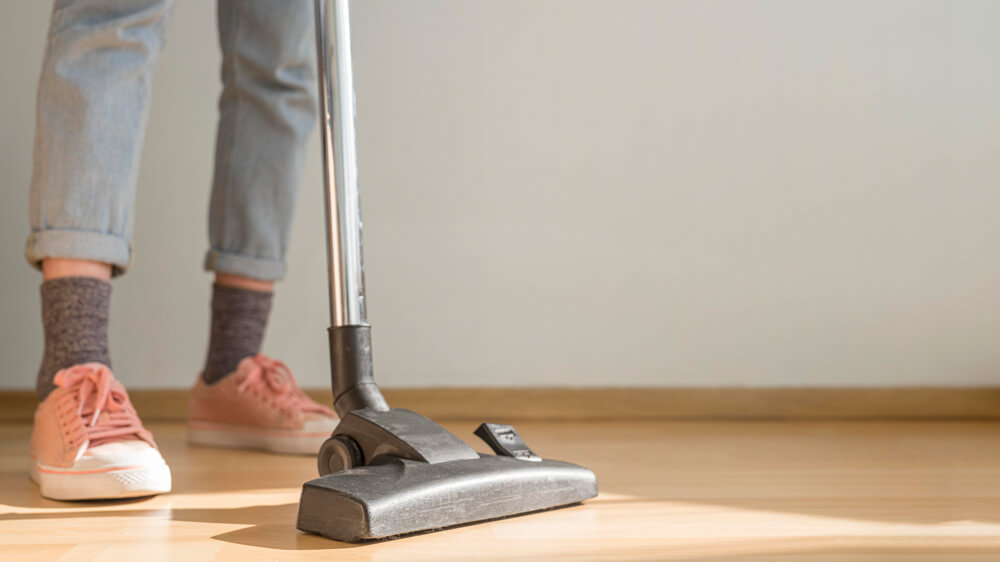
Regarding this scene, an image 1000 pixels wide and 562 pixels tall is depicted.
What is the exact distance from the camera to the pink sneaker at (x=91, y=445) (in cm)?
79

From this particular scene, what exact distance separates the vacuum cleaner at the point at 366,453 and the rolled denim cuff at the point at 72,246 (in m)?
0.26

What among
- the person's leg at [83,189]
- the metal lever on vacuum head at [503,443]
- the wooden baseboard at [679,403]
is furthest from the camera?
the wooden baseboard at [679,403]

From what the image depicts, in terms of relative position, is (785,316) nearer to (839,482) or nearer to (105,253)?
(839,482)

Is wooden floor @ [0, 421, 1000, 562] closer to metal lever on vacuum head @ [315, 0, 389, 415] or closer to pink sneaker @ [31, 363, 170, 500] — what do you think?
pink sneaker @ [31, 363, 170, 500]

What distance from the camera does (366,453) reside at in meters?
0.73

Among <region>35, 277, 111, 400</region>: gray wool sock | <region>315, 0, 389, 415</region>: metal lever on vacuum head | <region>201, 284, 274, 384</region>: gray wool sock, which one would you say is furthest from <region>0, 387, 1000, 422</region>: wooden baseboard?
<region>315, 0, 389, 415</region>: metal lever on vacuum head

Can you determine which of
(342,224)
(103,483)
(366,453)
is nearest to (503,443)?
(366,453)

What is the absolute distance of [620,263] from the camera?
158 cm

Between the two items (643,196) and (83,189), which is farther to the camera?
(643,196)

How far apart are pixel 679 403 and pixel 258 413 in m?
0.75

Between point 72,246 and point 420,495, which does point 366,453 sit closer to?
point 420,495

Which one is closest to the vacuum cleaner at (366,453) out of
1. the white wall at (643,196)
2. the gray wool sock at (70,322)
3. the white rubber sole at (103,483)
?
the white rubber sole at (103,483)

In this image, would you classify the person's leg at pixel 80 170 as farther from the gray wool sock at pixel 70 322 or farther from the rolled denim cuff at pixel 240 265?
the rolled denim cuff at pixel 240 265

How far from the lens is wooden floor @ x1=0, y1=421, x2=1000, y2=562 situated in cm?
61
